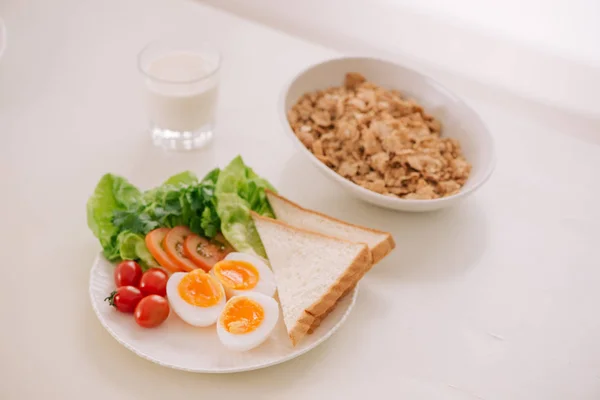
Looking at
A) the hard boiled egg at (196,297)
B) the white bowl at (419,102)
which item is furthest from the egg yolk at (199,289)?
the white bowl at (419,102)

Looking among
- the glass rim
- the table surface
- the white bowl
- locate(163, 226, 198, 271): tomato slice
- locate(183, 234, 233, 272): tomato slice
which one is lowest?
the table surface

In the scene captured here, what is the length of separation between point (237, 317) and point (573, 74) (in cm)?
202

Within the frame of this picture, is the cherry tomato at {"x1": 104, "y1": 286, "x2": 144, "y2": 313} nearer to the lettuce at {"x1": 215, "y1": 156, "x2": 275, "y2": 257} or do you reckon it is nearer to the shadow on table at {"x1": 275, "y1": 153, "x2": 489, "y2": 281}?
the lettuce at {"x1": 215, "y1": 156, "x2": 275, "y2": 257}

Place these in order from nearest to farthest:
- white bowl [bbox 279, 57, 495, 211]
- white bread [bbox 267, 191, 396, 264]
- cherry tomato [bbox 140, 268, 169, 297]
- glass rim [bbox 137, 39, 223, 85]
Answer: cherry tomato [bbox 140, 268, 169, 297] < white bread [bbox 267, 191, 396, 264] < white bowl [bbox 279, 57, 495, 211] < glass rim [bbox 137, 39, 223, 85]

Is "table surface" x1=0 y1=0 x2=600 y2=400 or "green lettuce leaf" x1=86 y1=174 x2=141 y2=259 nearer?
"table surface" x1=0 y1=0 x2=600 y2=400

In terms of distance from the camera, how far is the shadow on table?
177cm

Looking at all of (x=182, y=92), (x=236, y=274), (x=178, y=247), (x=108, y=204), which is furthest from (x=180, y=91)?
(x=236, y=274)

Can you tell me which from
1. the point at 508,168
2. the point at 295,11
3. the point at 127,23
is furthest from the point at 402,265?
the point at 295,11

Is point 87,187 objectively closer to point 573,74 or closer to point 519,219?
point 519,219

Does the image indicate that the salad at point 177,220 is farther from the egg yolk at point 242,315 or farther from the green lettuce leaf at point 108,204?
the egg yolk at point 242,315

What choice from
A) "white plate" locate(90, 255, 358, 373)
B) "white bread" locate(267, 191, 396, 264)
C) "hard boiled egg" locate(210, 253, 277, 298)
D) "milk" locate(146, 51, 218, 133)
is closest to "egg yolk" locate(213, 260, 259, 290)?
"hard boiled egg" locate(210, 253, 277, 298)

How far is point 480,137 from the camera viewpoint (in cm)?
196

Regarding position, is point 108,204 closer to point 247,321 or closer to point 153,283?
point 153,283

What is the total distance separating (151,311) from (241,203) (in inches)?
15.1
